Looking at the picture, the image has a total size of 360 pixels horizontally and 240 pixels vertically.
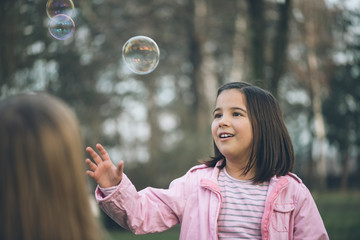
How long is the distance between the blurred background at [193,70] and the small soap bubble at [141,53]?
305 cm

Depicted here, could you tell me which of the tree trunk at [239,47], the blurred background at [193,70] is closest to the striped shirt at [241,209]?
the blurred background at [193,70]

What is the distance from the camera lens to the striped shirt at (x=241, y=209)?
94.5 inches

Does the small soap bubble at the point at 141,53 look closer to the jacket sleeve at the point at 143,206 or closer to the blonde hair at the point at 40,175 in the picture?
the jacket sleeve at the point at 143,206

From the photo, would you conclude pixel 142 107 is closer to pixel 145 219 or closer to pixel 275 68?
pixel 275 68

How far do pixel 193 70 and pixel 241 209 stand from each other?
1324 centimetres

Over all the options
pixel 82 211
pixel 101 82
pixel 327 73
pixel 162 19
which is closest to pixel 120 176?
pixel 82 211

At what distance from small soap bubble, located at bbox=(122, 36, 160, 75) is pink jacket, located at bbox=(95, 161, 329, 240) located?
84.6 inches

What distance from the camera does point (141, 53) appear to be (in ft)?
14.7

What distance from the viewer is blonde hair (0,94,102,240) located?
1318 mm

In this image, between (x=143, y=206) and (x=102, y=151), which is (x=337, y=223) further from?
(x=102, y=151)

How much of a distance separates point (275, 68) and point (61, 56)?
271 inches

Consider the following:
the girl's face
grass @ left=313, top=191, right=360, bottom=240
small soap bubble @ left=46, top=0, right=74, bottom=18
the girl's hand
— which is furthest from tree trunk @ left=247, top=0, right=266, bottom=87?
the girl's hand

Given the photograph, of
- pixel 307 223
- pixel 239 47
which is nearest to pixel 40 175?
pixel 307 223

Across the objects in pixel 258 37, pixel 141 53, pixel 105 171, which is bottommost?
pixel 105 171
